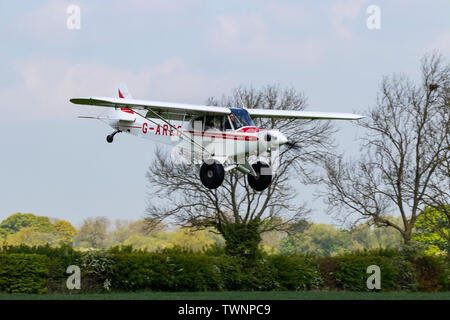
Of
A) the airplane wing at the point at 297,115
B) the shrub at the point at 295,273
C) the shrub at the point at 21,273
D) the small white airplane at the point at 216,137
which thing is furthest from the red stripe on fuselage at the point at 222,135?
the shrub at the point at 295,273

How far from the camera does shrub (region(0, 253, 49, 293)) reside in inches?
1038

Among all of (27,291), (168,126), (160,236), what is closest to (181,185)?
(27,291)

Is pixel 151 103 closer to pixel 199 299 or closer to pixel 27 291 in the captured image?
pixel 199 299

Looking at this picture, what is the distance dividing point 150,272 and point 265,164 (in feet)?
33.0

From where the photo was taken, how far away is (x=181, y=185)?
4141cm

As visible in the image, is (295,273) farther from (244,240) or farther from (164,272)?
(164,272)

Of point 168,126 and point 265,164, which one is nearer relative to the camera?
point 265,164

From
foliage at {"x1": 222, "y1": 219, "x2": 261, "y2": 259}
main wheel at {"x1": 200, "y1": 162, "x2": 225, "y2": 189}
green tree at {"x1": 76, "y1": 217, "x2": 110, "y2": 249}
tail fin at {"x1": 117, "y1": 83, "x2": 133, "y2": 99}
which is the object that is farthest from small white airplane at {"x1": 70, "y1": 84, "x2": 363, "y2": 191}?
green tree at {"x1": 76, "y1": 217, "x2": 110, "y2": 249}

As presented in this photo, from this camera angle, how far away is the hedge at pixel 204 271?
2697 centimetres

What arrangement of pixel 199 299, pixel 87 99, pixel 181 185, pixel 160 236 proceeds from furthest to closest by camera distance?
pixel 160 236
pixel 181 185
pixel 199 299
pixel 87 99

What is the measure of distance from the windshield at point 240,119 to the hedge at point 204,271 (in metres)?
10.6

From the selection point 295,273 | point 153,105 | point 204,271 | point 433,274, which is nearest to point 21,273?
point 204,271

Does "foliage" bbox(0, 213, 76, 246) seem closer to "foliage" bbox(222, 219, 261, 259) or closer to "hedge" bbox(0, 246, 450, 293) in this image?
"foliage" bbox(222, 219, 261, 259)

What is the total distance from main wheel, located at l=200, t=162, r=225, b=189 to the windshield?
1.49 m
